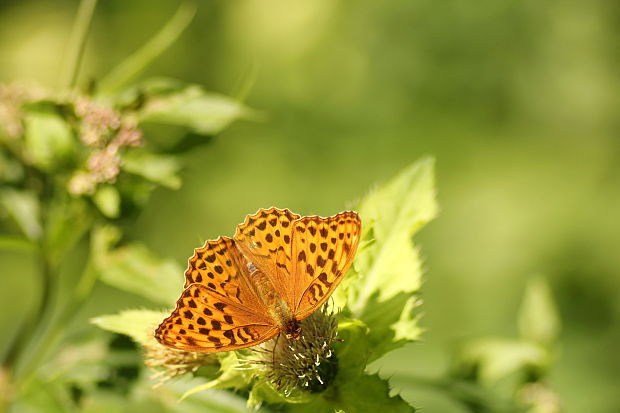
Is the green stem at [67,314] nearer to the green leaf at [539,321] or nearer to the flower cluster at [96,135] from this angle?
the flower cluster at [96,135]

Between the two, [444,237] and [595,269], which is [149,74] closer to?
[444,237]

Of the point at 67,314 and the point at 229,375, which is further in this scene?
the point at 67,314

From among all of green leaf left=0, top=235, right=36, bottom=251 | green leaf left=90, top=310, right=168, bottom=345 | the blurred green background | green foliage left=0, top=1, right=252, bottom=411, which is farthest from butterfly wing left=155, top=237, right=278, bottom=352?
the blurred green background

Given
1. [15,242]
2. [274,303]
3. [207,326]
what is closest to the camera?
[207,326]

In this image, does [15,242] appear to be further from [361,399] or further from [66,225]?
[361,399]

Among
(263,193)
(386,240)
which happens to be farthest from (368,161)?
(386,240)

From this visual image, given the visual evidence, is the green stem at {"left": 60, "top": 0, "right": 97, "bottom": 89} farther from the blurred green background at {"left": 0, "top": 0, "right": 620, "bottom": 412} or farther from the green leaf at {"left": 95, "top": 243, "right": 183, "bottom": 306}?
the blurred green background at {"left": 0, "top": 0, "right": 620, "bottom": 412}

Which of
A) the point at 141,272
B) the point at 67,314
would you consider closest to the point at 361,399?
the point at 141,272

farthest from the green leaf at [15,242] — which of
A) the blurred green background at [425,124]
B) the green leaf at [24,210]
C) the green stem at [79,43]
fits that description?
the blurred green background at [425,124]
